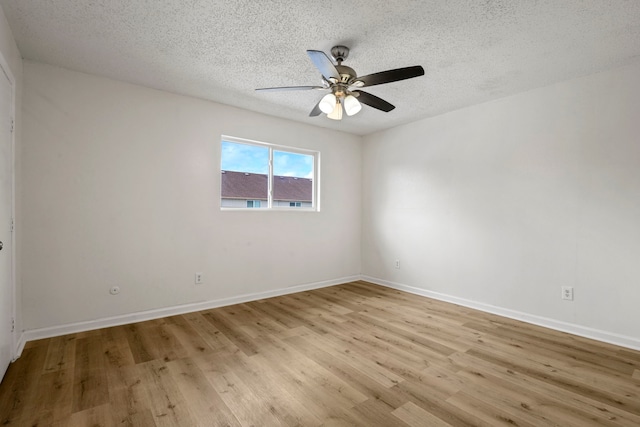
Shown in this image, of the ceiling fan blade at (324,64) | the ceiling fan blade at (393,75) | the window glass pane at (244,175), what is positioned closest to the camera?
the ceiling fan blade at (324,64)

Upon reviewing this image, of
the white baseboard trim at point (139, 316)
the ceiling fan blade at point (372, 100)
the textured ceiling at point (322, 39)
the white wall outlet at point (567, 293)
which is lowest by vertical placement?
the white baseboard trim at point (139, 316)

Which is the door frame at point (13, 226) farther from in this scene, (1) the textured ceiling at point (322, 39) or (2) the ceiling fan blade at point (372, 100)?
(2) the ceiling fan blade at point (372, 100)

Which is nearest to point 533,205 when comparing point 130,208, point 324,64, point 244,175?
point 324,64

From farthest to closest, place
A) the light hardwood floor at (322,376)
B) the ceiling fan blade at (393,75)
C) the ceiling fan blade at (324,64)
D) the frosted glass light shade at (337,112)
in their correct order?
the frosted glass light shade at (337,112) < the ceiling fan blade at (393,75) < the ceiling fan blade at (324,64) < the light hardwood floor at (322,376)

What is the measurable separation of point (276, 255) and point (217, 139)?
1726 millimetres

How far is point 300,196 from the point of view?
4.68 meters

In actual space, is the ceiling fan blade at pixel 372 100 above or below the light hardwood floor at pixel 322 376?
above

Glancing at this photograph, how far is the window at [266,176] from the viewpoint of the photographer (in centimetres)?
393

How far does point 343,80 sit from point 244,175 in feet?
7.16

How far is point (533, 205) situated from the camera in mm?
3219

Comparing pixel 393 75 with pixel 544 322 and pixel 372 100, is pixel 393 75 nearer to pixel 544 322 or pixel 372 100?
pixel 372 100

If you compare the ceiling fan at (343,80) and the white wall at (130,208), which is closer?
the ceiling fan at (343,80)

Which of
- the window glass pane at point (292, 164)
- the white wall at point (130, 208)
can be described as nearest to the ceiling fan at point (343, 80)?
the white wall at point (130, 208)

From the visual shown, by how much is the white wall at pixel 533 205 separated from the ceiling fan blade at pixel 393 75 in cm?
194
